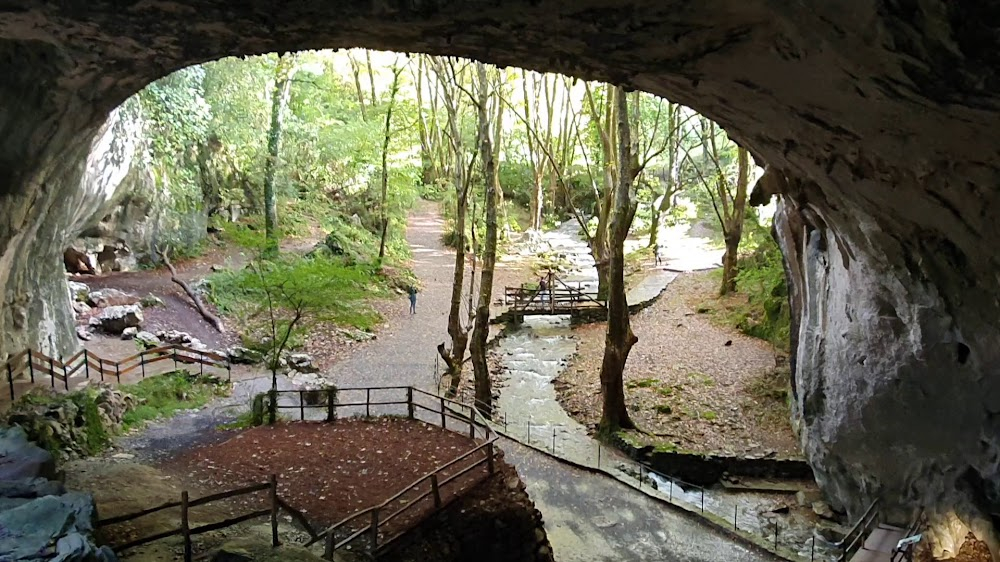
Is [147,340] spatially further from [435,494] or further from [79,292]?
[435,494]

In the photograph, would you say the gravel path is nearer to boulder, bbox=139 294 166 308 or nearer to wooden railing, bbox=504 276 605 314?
wooden railing, bbox=504 276 605 314

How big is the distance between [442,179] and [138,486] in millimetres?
31615

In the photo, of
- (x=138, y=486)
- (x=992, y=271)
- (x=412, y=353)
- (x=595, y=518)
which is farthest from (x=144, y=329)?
(x=992, y=271)

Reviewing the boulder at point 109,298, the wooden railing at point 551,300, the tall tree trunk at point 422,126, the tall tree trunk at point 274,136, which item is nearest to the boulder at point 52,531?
the boulder at point 109,298

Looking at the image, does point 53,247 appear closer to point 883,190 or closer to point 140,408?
point 140,408

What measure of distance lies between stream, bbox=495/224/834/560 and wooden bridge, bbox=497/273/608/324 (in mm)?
594

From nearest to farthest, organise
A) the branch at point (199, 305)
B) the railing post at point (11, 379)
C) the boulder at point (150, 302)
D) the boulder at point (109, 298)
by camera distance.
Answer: the railing post at point (11, 379) < the boulder at point (109, 298) < the boulder at point (150, 302) < the branch at point (199, 305)

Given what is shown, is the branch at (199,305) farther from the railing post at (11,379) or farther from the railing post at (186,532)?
the railing post at (186,532)

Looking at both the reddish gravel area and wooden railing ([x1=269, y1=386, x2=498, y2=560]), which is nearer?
wooden railing ([x1=269, y1=386, x2=498, y2=560])

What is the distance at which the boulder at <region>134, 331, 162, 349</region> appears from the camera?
59.1 ft

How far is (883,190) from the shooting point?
7961mm

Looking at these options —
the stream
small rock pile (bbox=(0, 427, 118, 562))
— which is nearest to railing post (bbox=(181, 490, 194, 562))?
small rock pile (bbox=(0, 427, 118, 562))

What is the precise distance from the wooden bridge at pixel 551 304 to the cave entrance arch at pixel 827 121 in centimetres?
1396

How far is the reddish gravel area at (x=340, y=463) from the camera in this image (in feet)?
32.7
